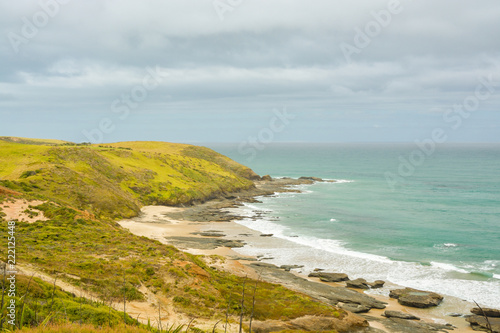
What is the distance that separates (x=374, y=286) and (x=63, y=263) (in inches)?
1013

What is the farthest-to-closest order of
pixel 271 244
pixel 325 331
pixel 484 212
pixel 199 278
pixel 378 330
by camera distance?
pixel 484 212
pixel 271 244
pixel 199 278
pixel 378 330
pixel 325 331

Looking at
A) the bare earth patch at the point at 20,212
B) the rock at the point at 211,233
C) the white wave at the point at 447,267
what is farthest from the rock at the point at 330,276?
the bare earth patch at the point at 20,212

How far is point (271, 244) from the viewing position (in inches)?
1996

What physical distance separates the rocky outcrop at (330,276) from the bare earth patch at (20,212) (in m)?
26.1

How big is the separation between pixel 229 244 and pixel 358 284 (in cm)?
1811

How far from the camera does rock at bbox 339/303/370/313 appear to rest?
96.9 ft

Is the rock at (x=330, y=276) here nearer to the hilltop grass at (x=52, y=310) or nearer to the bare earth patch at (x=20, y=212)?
the hilltop grass at (x=52, y=310)

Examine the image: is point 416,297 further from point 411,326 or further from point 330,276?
point 330,276

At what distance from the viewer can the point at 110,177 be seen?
74688 mm

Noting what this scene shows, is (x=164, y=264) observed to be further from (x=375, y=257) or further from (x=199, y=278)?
(x=375, y=257)

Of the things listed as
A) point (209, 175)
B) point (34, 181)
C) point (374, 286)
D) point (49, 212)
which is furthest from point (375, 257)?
point (209, 175)

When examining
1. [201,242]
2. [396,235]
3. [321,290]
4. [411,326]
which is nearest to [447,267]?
[396,235]

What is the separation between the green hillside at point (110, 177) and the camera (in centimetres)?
5523

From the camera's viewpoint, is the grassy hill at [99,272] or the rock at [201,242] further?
the rock at [201,242]
